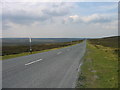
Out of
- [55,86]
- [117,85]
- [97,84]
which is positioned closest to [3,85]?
[55,86]

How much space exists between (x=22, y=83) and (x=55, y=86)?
147cm

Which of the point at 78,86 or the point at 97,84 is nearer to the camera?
the point at 78,86

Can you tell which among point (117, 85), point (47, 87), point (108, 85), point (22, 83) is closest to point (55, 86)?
point (47, 87)

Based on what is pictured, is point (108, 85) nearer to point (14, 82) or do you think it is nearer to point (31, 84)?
point (31, 84)

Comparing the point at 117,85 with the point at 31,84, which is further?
the point at 117,85

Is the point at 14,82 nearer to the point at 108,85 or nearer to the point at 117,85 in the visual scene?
the point at 108,85

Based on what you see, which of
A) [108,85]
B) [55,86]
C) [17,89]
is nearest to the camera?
[17,89]

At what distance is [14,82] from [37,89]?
1.37m

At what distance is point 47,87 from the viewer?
18.3 ft

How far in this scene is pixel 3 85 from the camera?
227 inches

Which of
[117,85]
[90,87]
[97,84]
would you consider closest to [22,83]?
[90,87]

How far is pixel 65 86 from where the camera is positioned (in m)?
5.82

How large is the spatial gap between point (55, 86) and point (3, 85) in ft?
7.20

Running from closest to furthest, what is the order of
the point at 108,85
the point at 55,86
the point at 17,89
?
the point at 17,89 < the point at 55,86 < the point at 108,85
